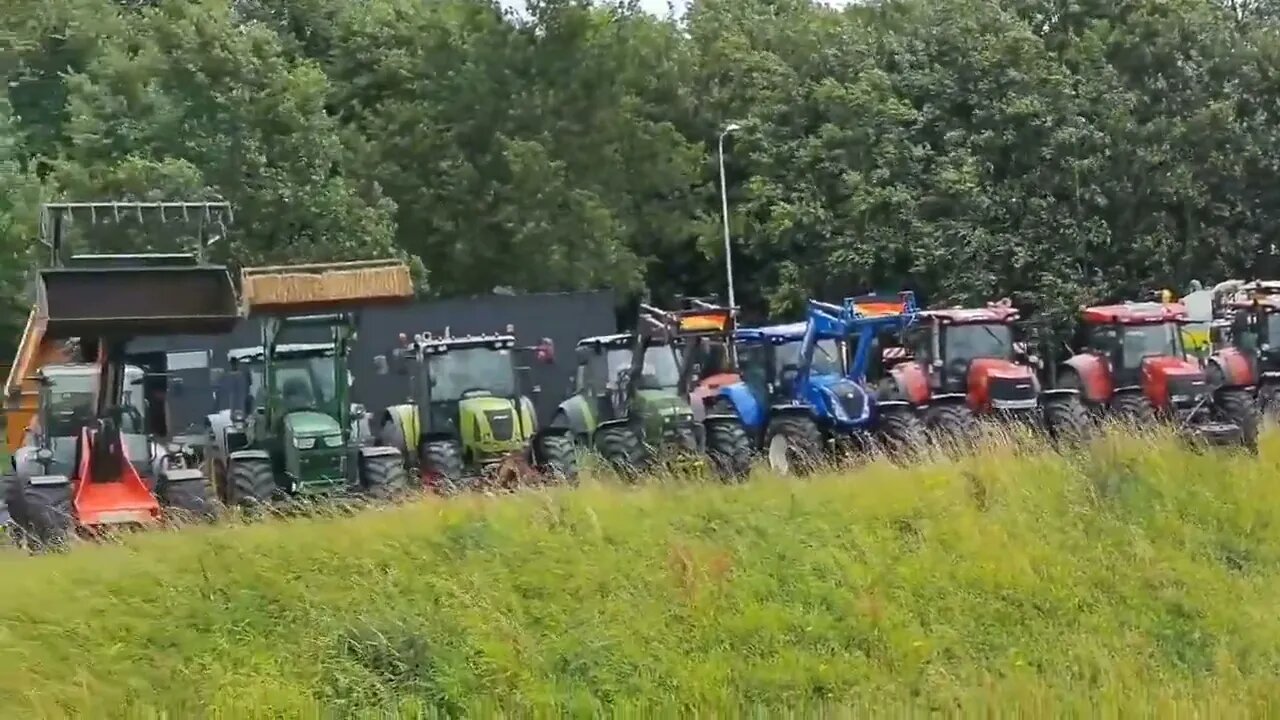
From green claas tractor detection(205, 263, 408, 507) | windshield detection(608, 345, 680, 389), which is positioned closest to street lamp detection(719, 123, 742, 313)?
windshield detection(608, 345, 680, 389)

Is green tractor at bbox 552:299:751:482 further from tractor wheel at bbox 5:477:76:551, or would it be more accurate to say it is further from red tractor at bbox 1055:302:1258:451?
tractor wheel at bbox 5:477:76:551

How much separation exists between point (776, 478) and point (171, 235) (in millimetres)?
9230

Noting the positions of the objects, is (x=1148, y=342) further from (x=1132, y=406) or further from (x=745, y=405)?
(x=745, y=405)

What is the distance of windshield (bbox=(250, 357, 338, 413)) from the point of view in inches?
683

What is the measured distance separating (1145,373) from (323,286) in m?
11.4

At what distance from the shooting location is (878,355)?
23594 millimetres

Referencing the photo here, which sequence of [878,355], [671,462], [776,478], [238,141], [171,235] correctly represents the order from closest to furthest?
1. [776,478]
2. [671,462]
3. [171,235]
4. [878,355]
5. [238,141]

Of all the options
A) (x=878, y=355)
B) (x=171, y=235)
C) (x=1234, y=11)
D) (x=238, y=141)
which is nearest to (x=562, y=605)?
(x=171, y=235)

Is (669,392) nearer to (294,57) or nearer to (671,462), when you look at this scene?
(671,462)

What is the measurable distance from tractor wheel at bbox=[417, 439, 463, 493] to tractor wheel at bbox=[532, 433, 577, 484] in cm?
90

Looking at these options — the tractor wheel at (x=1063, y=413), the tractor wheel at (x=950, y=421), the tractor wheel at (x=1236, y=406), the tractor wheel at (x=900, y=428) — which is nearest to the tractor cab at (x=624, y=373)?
the tractor wheel at (x=900, y=428)

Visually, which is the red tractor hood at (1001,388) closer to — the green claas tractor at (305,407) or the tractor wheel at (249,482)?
the green claas tractor at (305,407)

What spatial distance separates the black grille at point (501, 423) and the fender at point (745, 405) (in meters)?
3.49

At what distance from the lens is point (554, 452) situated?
18734 mm
